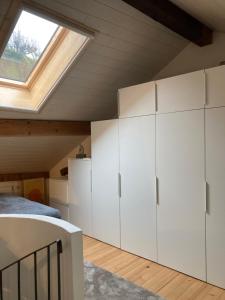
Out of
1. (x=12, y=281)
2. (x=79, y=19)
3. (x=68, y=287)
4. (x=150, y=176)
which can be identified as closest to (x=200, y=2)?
(x=79, y=19)

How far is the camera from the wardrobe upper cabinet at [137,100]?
2697 millimetres

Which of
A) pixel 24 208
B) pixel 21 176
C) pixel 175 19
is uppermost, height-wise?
pixel 175 19

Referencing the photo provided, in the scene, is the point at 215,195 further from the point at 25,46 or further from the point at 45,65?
the point at 25,46

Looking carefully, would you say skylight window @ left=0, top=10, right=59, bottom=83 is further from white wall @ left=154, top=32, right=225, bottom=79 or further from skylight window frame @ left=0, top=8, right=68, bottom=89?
white wall @ left=154, top=32, right=225, bottom=79

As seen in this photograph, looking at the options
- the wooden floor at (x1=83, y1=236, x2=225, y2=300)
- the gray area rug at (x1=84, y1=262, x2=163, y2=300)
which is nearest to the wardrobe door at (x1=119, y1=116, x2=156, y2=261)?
the wooden floor at (x1=83, y1=236, x2=225, y2=300)

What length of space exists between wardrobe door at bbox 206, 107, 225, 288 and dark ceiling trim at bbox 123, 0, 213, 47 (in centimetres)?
91

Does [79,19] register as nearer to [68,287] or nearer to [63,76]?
[63,76]

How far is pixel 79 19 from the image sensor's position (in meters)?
2.14

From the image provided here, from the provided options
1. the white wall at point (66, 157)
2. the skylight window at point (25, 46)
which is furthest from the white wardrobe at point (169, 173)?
the skylight window at point (25, 46)

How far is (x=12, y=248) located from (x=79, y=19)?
190 cm

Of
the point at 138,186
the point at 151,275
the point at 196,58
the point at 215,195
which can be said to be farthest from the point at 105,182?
the point at 196,58

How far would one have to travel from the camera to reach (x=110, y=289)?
7.39 feet

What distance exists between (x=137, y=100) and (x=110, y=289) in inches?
75.4

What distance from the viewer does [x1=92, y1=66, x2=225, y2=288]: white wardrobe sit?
7.40 ft
